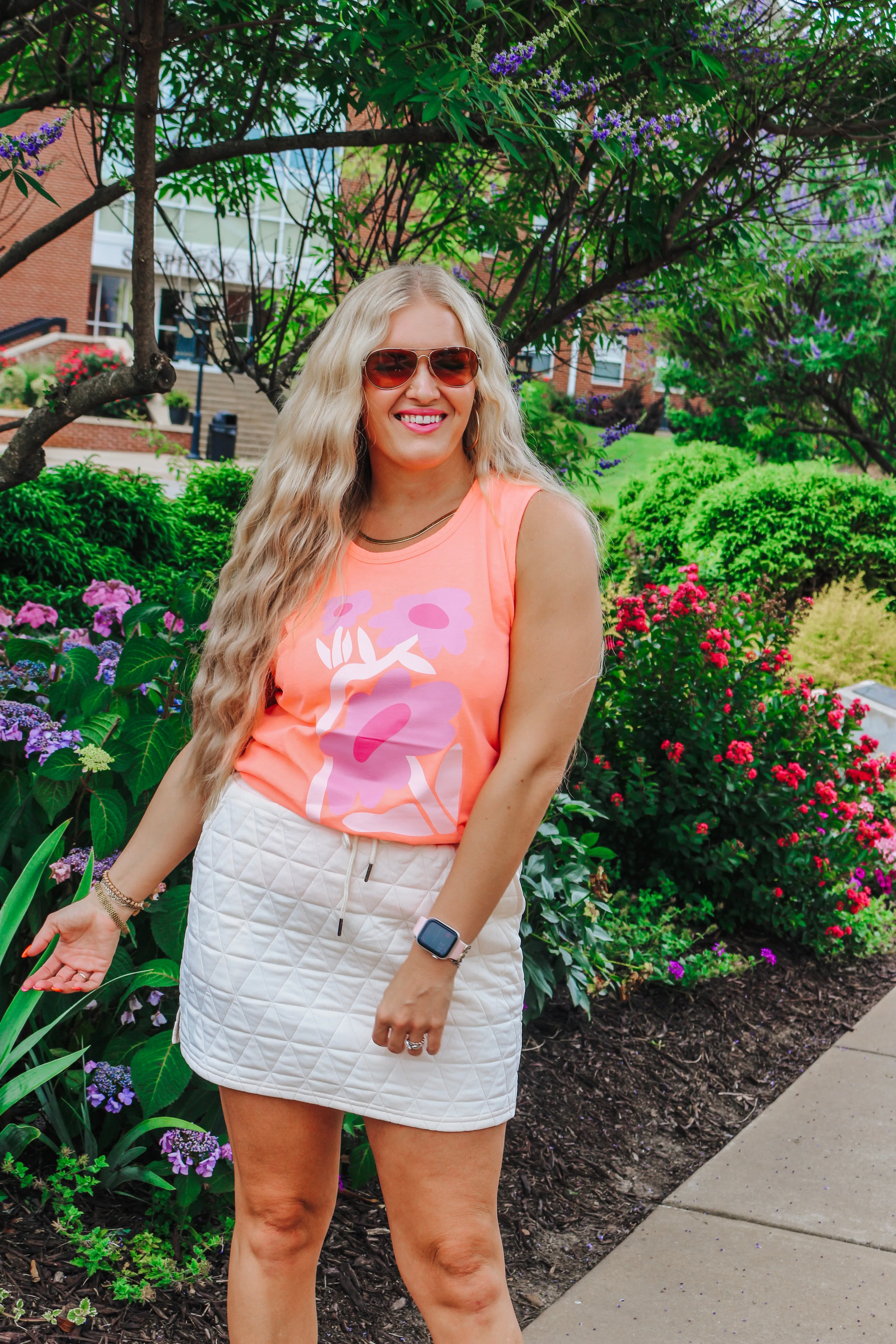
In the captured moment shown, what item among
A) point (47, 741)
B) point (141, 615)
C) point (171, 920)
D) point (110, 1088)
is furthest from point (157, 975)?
point (141, 615)

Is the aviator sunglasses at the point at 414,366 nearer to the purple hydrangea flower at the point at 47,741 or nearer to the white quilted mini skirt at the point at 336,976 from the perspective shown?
the white quilted mini skirt at the point at 336,976

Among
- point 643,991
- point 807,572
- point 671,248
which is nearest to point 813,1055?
point 643,991

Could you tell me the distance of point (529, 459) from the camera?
175 cm

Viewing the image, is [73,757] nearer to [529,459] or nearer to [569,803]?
[529,459]

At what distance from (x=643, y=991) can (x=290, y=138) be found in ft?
9.75

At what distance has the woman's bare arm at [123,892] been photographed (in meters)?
1.80

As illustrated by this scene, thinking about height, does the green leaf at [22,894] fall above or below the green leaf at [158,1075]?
above

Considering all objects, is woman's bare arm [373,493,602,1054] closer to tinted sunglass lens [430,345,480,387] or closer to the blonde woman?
the blonde woman

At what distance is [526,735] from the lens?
150cm

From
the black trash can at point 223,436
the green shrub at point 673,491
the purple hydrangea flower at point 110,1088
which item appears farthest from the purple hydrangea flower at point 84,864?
the black trash can at point 223,436

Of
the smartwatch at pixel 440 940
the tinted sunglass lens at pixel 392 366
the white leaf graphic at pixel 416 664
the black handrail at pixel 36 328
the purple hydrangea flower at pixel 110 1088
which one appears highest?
the black handrail at pixel 36 328

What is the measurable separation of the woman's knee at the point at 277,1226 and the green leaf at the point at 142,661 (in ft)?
3.88

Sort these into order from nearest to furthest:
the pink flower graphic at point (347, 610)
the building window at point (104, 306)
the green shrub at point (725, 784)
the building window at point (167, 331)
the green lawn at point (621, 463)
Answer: the pink flower graphic at point (347, 610) → the green shrub at point (725, 784) → the green lawn at point (621, 463) → the building window at point (167, 331) → the building window at point (104, 306)

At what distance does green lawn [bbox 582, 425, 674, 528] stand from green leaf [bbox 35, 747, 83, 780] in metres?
2.44
